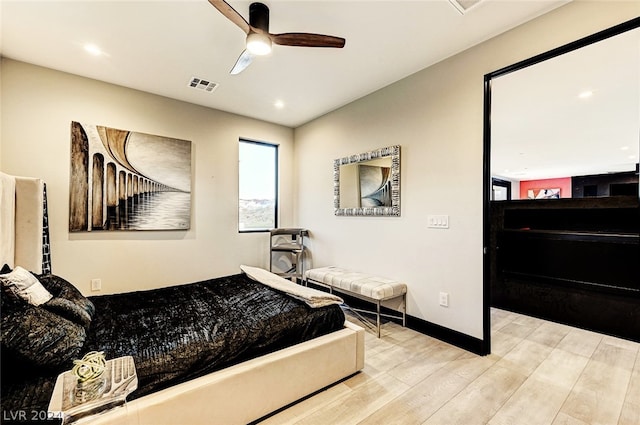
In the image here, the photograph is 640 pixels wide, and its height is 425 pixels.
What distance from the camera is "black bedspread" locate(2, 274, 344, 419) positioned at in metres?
1.36

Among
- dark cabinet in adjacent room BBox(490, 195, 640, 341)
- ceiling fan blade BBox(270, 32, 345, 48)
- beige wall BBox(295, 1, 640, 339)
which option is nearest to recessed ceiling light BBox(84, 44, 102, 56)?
ceiling fan blade BBox(270, 32, 345, 48)

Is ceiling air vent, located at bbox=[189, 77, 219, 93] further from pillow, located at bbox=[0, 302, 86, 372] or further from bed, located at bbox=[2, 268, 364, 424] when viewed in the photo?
pillow, located at bbox=[0, 302, 86, 372]

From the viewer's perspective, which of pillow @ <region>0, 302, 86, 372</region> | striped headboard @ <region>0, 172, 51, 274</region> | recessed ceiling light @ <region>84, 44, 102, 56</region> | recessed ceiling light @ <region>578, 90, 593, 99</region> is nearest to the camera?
pillow @ <region>0, 302, 86, 372</region>

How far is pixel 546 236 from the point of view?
3.30m

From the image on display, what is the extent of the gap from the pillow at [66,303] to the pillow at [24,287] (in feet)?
0.16

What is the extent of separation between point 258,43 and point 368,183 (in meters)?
2.07

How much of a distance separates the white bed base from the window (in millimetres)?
2669

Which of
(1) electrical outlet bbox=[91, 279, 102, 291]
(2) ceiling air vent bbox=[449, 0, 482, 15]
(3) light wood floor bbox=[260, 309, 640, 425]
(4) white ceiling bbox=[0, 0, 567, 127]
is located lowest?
(3) light wood floor bbox=[260, 309, 640, 425]

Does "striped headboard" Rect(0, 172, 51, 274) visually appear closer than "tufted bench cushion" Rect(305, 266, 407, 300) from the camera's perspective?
Yes

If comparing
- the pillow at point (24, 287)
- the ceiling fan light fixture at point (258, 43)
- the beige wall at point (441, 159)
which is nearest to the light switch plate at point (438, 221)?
the beige wall at point (441, 159)

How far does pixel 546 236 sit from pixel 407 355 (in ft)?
7.60

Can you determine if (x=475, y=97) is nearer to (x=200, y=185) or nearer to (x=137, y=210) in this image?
(x=200, y=185)

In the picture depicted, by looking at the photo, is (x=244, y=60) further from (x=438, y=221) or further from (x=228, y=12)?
(x=438, y=221)

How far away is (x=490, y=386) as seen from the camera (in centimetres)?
201
